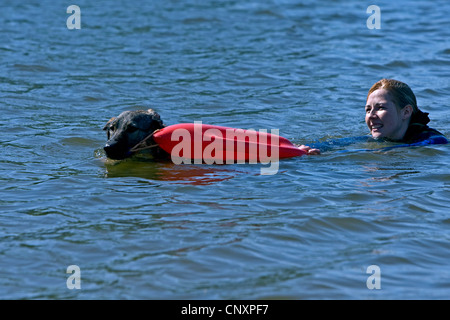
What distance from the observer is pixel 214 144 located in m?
7.33

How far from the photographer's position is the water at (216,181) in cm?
489

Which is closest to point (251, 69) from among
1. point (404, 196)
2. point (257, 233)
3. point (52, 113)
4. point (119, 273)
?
point (52, 113)

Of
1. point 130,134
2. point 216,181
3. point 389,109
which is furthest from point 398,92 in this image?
point 130,134

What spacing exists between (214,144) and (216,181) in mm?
524

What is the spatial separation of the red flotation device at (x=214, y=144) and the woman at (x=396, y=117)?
989 mm

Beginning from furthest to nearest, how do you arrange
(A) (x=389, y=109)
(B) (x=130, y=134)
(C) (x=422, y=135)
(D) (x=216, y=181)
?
(C) (x=422, y=135)
(A) (x=389, y=109)
(B) (x=130, y=134)
(D) (x=216, y=181)

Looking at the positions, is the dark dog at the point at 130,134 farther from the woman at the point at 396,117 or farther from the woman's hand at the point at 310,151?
the woman at the point at 396,117

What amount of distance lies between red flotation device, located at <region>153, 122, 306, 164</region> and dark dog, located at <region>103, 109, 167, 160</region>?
0.41ft

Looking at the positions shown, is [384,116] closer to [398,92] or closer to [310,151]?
[398,92]

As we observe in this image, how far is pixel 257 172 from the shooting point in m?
7.29

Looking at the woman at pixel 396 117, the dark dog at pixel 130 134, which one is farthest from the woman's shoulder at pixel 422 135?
the dark dog at pixel 130 134

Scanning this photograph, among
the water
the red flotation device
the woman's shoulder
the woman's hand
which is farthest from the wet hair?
the red flotation device
